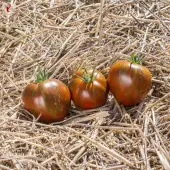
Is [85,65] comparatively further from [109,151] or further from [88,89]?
[109,151]

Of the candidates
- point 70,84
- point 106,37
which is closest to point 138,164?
point 70,84

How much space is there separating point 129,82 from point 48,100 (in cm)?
32

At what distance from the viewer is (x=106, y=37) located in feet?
8.45

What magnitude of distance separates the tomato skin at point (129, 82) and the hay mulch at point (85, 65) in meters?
0.04

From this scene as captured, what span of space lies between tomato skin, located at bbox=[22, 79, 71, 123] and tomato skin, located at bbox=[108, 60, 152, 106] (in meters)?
0.19

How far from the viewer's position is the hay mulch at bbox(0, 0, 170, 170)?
1812mm

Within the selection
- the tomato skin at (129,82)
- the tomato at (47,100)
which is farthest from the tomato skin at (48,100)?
the tomato skin at (129,82)

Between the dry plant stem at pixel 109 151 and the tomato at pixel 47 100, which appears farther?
the tomato at pixel 47 100

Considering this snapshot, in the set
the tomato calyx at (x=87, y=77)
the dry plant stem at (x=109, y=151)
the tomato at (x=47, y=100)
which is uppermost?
the tomato calyx at (x=87, y=77)

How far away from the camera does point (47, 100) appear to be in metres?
2.03

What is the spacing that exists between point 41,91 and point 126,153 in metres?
0.42

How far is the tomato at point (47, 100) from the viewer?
79.9 inches

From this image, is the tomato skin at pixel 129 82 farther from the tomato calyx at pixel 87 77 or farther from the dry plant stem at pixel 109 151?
the dry plant stem at pixel 109 151

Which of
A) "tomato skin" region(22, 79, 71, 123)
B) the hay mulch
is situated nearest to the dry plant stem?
the hay mulch
